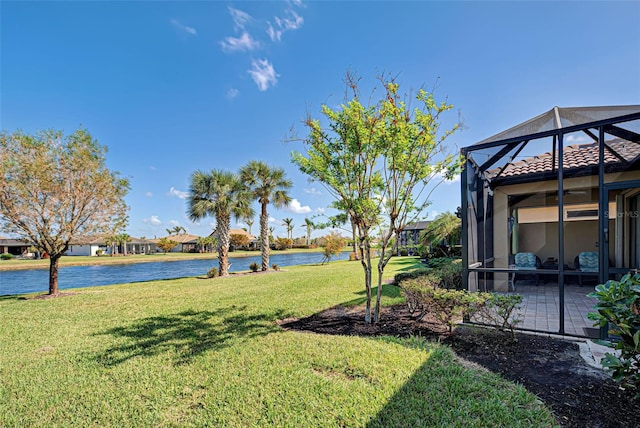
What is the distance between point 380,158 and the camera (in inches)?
225

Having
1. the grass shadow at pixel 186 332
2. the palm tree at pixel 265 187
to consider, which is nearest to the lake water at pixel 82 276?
the palm tree at pixel 265 187

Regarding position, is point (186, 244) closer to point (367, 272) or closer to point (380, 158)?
point (367, 272)

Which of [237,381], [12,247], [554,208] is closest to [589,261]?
[554,208]

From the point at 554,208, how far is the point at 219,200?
16533 millimetres

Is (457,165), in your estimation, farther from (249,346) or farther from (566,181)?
(249,346)

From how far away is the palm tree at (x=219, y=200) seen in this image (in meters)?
18.2

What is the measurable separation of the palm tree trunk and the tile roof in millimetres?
15088

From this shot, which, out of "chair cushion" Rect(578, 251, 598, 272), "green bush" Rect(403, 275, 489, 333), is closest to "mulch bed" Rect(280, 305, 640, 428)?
"green bush" Rect(403, 275, 489, 333)

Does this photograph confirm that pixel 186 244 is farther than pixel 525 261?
Yes

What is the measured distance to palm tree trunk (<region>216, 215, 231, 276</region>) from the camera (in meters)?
18.2

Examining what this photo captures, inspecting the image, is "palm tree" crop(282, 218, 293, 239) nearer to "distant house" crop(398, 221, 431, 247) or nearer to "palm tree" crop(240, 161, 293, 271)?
"distant house" crop(398, 221, 431, 247)

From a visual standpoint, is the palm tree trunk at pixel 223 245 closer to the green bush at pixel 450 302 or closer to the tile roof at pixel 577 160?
the green bush at pixel 450 302

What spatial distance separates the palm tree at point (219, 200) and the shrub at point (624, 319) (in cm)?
1764

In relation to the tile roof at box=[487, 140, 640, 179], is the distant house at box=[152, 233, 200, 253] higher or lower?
lower
